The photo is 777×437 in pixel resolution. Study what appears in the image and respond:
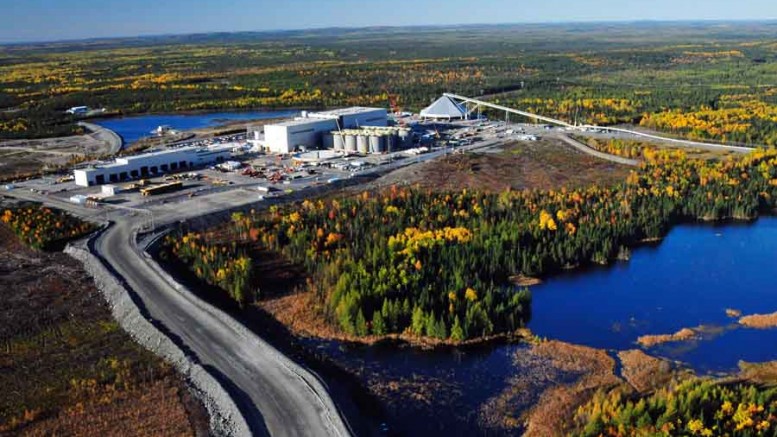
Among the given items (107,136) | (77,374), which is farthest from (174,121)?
(77,374)

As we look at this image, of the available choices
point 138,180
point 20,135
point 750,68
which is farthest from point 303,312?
point 750,68

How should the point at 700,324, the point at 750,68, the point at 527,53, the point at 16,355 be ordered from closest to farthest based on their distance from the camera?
the point at 16,355 → the point at 700,324 → the point at 750,68 → the point at 527,53

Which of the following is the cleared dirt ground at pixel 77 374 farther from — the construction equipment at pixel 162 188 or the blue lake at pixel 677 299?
the construction equipment at pixel 162 188

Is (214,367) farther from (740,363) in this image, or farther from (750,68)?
(750,68)

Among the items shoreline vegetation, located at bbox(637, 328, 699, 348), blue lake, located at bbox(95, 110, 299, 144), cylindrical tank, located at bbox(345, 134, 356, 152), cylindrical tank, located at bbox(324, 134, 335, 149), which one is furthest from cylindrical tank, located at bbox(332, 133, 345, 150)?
shoreline vegetation, located at bbox(637, 328, 699, 348)

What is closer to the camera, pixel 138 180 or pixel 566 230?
pixel 566 230

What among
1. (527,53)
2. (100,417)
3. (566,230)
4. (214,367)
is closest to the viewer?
(100,417)
